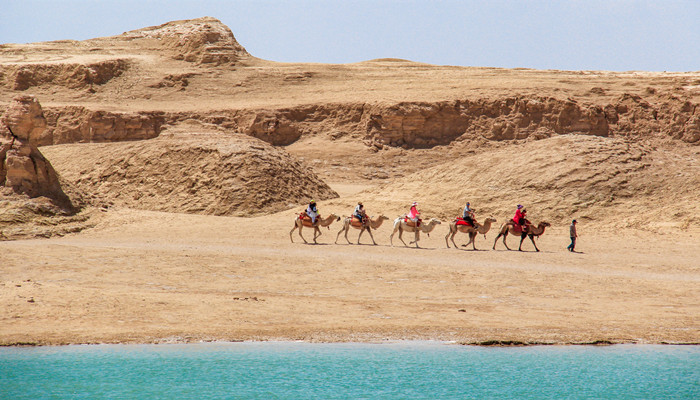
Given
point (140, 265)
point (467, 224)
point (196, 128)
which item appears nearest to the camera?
point (140, 265)

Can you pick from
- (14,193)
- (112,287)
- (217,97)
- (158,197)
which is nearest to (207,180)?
(158,197)

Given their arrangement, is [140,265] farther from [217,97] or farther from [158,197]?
[217,97]

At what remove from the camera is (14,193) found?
24.9 meters

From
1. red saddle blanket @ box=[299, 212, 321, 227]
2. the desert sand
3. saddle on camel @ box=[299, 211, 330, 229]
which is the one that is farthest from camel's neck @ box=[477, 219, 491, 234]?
red saddle blanket @ box=[299, 212, 321, 227]

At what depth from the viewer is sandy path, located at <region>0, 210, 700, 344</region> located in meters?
12.4

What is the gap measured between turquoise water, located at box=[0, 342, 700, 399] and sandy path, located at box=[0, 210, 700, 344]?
0.57 m

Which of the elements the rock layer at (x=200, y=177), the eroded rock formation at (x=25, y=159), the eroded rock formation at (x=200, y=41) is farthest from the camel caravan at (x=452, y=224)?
Answer: the eroded rock formation at (x=200, y=41)

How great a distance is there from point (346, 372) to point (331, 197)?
24.5 m

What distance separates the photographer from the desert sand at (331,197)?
524 inches

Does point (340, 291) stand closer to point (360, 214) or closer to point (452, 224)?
point (360, 214)

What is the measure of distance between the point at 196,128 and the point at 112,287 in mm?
32410

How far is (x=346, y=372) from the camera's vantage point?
1074 centimetres

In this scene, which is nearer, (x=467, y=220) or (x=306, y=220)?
(x=467, y=220)

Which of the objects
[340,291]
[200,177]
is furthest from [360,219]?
[200,177]
